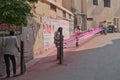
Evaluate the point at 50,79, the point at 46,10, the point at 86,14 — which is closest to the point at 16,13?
the point at 50,79

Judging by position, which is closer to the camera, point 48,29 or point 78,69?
point 78,69

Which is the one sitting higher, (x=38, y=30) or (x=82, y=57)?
(x=38, y=30)

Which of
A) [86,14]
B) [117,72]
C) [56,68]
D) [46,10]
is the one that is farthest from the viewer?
[86,14]

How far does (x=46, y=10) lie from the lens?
2267 cm

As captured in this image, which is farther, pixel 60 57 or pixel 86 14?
pixel 86 14

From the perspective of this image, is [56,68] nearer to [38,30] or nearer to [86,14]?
[38,30]

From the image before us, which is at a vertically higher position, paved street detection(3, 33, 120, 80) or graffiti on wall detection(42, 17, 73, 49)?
graffiti on wall detection(42, 17, 73, 49)

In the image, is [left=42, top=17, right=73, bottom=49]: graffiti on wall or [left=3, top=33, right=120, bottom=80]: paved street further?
[left=42, top=17, right=73, bottom=49]: graffiti on wall

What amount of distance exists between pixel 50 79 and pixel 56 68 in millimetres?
2653

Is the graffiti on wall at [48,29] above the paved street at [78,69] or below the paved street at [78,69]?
above

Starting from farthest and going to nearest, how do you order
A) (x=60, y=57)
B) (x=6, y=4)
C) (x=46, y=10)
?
(x=46, y=10), (x=60, y=57), (x=6, y=4)

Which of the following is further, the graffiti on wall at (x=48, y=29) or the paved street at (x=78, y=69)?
the graffiti on wall at (x=48, y=29)

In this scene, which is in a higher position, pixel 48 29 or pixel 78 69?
pixel 48 29

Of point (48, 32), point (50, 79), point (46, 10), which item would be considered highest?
point (46, 10)
